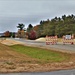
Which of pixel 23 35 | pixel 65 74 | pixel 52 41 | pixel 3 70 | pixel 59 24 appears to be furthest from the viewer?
pixel 23 35

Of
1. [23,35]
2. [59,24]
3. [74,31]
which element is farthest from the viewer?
[23,35]

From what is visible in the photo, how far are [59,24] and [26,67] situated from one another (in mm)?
107547

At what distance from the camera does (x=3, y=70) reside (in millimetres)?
13953

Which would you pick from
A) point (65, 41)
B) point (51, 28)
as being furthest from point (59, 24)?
point (65, 41)

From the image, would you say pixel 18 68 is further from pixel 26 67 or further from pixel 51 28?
pixel 51 28

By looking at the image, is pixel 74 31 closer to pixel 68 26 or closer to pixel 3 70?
pixel 68 26

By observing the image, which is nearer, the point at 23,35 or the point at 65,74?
the point at 65,74

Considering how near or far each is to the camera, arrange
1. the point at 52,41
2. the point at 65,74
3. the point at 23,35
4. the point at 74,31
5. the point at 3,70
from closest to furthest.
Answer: the point at 65,74, the point at 3,70, the point at 52,41, the point at 74,31, the point at 23,35

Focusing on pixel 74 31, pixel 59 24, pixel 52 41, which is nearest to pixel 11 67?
pixel 52 41

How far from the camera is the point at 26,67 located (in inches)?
587

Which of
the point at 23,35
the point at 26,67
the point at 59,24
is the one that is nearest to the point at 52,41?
the point at 26,67

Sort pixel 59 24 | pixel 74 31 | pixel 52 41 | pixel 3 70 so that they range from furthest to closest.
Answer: pixel 59 24
pixel 74 31
pixel 52 41
pixel 3 70

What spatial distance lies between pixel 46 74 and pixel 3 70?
7.73 feet

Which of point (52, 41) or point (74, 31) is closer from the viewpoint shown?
point (52, 41)
